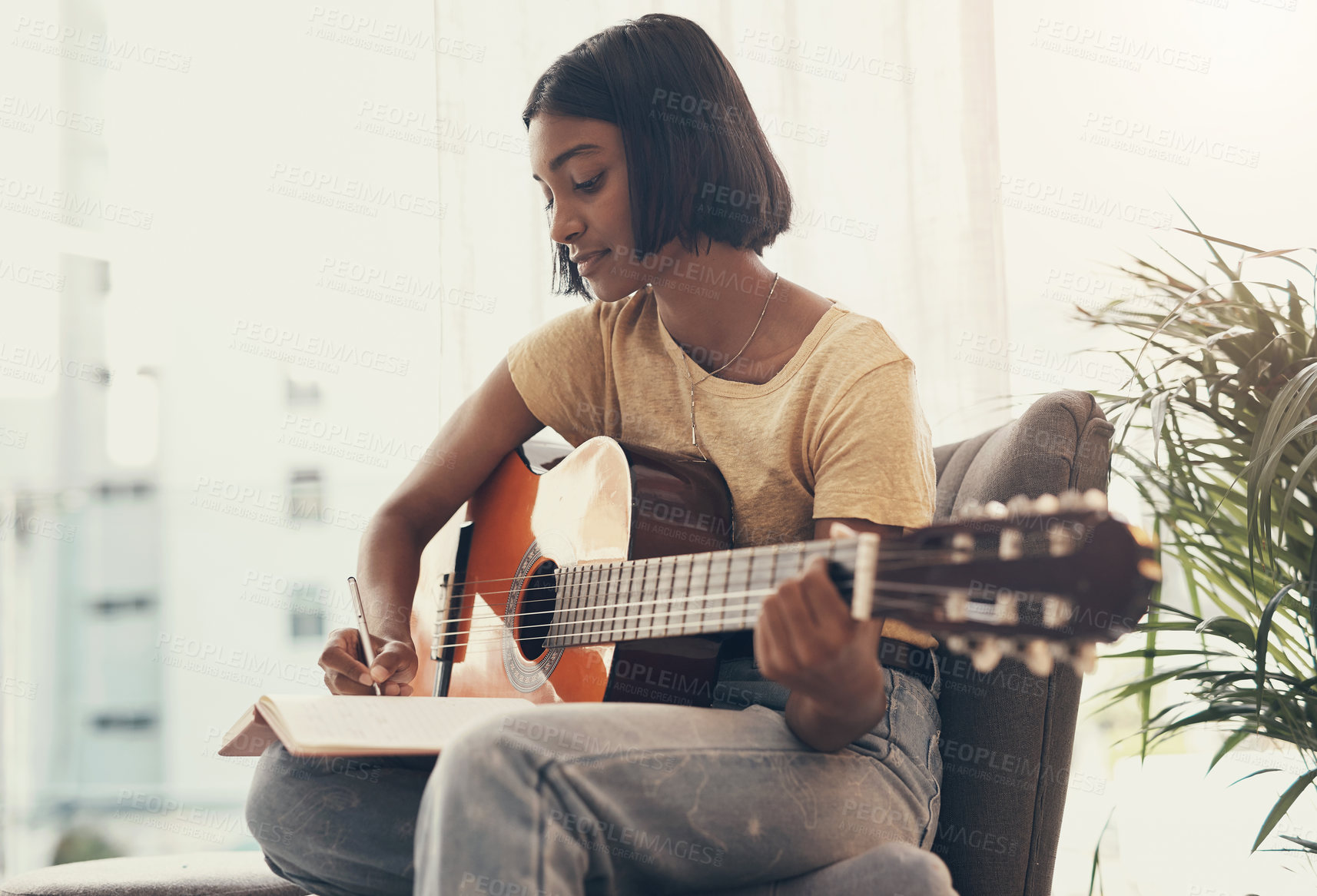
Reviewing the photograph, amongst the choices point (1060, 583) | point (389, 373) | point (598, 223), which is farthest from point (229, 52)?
point (1060, 583)

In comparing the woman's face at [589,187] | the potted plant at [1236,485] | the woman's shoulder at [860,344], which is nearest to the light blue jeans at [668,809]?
the woman's shoulder at [860,344]

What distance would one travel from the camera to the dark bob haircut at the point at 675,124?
114 centimetres

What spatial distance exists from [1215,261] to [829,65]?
0.90 m

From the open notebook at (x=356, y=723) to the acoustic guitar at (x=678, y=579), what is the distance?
121mm

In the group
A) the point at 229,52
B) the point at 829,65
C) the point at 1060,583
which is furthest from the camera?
the point at 229,52

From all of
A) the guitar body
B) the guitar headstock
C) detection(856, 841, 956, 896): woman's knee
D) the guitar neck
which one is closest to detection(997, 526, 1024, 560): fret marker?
the guitar headstock

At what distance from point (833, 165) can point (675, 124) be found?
1.03 meters

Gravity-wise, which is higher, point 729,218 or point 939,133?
point 939,133

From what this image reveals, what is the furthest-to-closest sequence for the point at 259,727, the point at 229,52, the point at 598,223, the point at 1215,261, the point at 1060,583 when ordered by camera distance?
1. the point at 229,52
2. the point at 1215,261
3. the point at 598,223
4. the point at 259,727
5. the point at 1060,583

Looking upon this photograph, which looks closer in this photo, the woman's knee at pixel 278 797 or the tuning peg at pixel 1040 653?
the tuning peg at pixel 1040 653

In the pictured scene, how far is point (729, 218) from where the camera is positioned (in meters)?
1.19

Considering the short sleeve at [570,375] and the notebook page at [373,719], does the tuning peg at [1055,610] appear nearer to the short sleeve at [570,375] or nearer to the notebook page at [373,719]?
the notebook page at [373,719]

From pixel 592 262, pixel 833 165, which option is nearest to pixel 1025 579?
pixel 592 262

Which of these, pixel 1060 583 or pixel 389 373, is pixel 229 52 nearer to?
pixel 389 373
